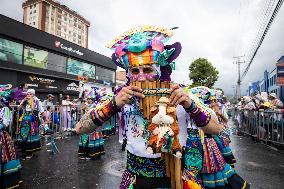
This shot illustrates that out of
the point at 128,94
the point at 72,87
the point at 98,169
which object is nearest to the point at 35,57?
the point at 72,87

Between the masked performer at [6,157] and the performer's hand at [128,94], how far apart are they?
3.53 metres

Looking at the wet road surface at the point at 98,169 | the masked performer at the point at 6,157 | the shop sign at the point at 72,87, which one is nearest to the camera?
the masked performer at the point at 6,157

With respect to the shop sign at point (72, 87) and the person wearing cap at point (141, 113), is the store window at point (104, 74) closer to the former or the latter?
the shop sign at point (72, 87)

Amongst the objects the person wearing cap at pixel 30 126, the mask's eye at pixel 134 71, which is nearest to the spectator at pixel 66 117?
the person wearing cap at pixel 30 126

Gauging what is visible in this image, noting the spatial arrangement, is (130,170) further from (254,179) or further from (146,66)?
Result: (254,179)

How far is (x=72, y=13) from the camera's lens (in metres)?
87.2

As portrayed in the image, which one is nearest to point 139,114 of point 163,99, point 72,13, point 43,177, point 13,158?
point 163,99

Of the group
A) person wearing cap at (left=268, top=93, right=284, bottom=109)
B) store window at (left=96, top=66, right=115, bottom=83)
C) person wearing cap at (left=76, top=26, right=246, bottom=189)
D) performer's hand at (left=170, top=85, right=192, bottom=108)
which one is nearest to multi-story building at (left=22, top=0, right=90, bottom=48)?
store window at (left=96, top=66, right=115, bottom=83)

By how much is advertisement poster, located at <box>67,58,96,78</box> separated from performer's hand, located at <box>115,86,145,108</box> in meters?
Answer: 28.2

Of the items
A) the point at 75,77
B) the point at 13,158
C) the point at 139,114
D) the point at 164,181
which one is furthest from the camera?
the point at 75,77

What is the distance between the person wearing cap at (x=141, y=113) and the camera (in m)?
2.04

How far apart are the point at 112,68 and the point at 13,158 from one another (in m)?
34.3

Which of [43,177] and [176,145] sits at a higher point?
[176,145]

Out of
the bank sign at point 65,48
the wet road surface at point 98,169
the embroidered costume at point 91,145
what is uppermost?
the bank sign at point 65,48
